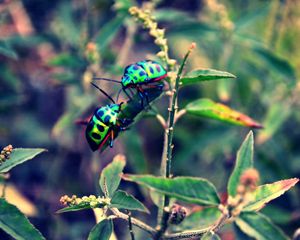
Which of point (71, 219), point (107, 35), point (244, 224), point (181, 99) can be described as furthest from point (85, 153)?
point (244, 224)

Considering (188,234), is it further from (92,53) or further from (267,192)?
(92,53)

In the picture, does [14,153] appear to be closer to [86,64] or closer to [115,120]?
[115,120]

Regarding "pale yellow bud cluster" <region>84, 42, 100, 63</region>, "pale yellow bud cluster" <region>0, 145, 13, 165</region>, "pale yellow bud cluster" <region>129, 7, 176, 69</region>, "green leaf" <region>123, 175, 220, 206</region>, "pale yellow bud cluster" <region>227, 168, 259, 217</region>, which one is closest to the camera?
"pale yellow bud cluster" <region>227, 168, 259, 217</region>

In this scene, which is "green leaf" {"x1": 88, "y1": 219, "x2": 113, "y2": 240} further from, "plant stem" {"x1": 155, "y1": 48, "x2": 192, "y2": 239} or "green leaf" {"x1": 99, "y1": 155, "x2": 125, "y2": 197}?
"plant stem" {"x1": 155, "y1": 48, "x2": 192, "y2": 239}

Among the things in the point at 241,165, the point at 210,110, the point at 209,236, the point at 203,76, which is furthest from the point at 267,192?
the point at 210,110

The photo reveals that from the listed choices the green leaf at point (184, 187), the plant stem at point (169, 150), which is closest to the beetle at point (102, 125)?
the plant stem at point (169, 150)

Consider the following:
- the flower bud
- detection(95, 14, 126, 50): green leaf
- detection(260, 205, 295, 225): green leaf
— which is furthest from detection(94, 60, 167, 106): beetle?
detection(260, 205, 295, 225): green leaf
